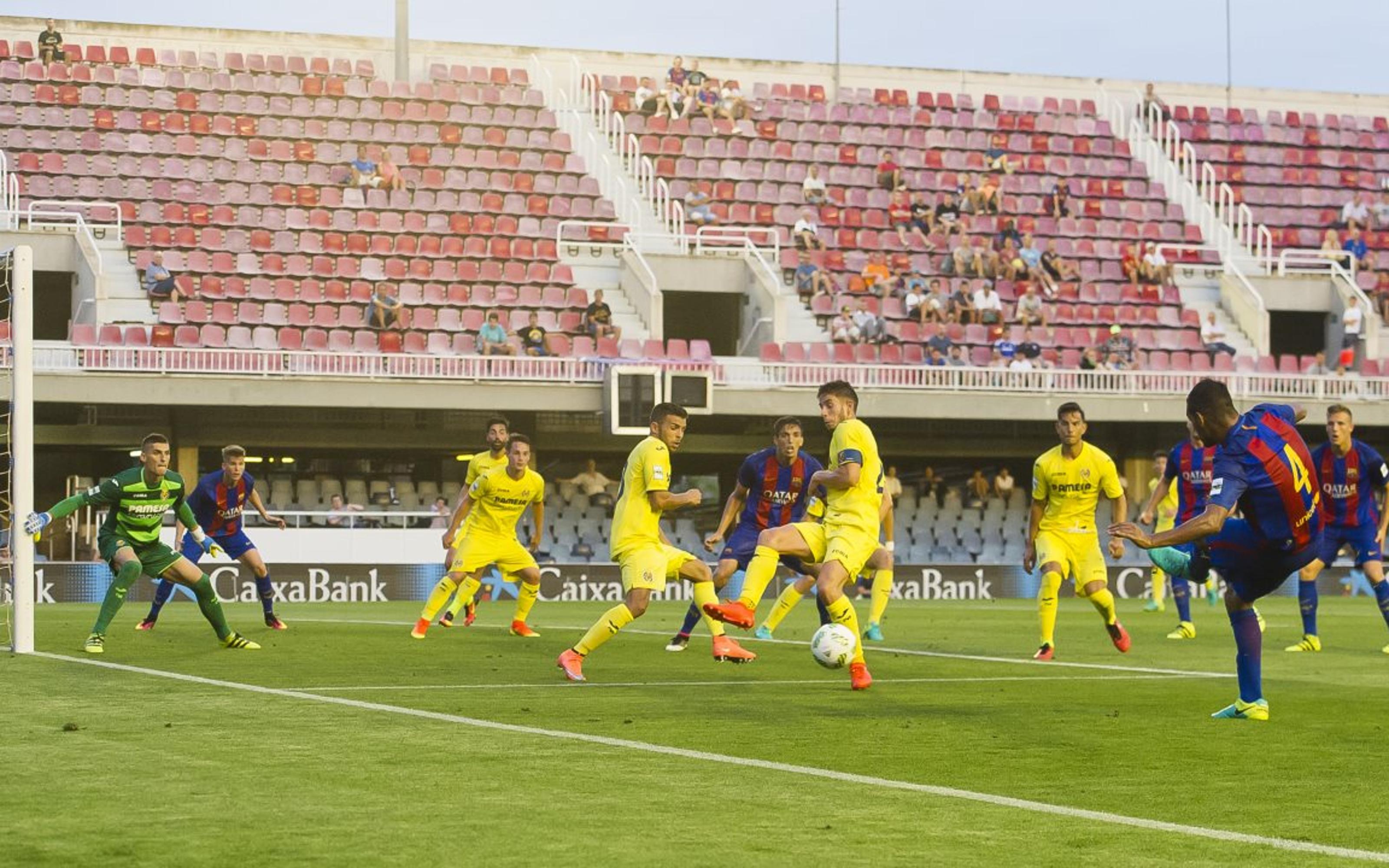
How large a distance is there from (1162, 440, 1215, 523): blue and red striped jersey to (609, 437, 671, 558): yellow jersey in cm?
550

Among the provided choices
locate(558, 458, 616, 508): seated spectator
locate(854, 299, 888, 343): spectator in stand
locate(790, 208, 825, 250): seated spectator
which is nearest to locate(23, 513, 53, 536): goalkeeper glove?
locate(558, 458, 616, 508): seated spectator

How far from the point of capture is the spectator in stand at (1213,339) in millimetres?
37500

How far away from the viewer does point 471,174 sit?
1549 inches

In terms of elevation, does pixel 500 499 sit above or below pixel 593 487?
below

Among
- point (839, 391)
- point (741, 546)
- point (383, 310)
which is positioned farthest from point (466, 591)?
point (383, 310)

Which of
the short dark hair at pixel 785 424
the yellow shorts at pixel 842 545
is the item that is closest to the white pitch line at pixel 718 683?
the yellow shorts at pixel 842 545

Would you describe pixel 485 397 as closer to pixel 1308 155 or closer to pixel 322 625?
pixel 322 625

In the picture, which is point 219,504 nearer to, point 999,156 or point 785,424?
point 785,424

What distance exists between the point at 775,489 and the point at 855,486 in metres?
4.78

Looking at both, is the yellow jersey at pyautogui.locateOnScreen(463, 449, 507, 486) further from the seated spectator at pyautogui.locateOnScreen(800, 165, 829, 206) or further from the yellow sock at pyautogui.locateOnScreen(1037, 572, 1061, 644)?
the seated spectator at pyautogui.locateOnScreen(800, 165, 829, 206)

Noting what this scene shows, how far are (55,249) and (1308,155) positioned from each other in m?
28.6

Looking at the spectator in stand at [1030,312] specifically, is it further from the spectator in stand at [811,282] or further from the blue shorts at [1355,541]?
the blue shorts at [1355,541]

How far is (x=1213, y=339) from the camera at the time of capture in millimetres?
37906

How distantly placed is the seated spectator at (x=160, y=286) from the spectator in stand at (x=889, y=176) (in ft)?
50.8
